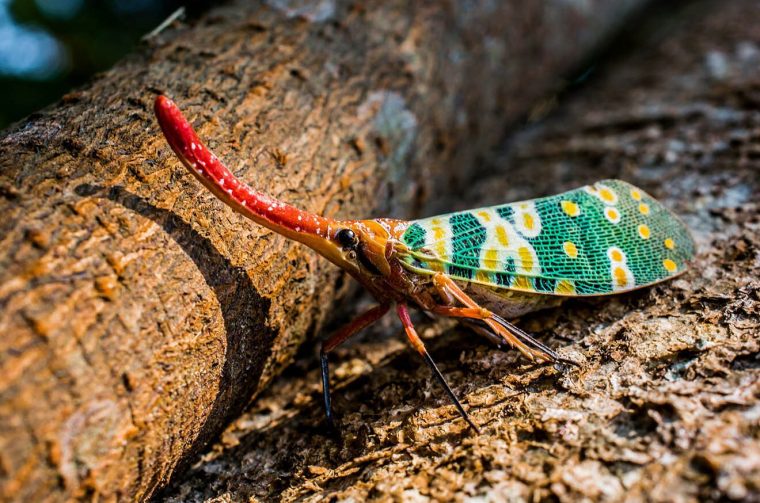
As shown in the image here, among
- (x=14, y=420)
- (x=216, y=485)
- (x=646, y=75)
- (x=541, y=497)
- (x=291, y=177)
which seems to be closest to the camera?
(x=14, y=420)

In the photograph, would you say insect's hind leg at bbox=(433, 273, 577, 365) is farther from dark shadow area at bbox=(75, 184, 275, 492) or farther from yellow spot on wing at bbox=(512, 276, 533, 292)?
dark shadow area at bbox=(75, 184, 275, 492)

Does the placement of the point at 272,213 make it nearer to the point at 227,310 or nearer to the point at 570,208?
the point at 227,310

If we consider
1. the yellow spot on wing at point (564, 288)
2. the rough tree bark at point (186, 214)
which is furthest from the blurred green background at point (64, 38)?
the yellow spot on wing at point (564, 288)

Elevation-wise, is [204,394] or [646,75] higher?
[646,75]

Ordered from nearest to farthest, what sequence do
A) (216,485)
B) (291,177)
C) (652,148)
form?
(216,485), (291,177), (652,148)

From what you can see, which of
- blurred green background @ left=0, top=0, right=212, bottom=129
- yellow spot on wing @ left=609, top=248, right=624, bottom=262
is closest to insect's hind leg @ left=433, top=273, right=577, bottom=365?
yellow spot on wing @ left=609, top=248, right=624, bottom=262

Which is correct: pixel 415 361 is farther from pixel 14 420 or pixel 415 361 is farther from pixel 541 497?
pixel 14 420

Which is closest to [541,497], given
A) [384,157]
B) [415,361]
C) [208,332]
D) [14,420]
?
[415,361]
